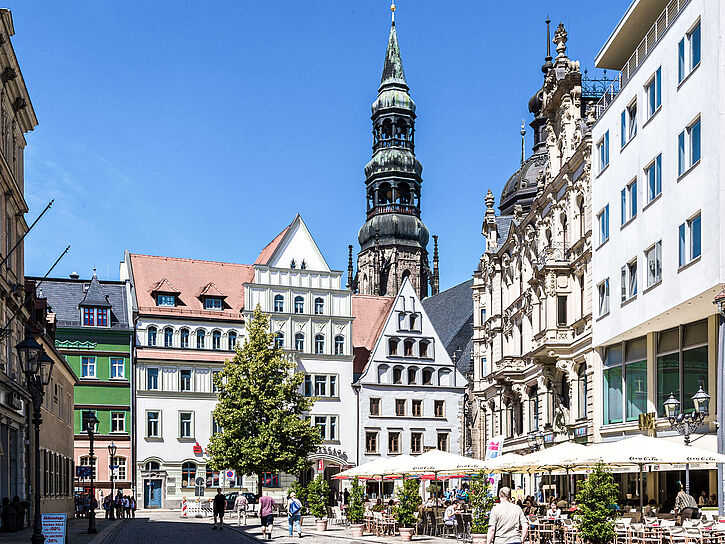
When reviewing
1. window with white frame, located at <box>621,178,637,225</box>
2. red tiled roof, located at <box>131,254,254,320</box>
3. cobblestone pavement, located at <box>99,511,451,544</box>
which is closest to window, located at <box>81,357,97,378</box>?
red tiled roof, located at <box>131,254,254,320</box>

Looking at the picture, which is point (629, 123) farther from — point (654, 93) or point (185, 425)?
point (185, 425)

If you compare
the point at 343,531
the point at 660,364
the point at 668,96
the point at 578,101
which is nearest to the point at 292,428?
the point at 343,531

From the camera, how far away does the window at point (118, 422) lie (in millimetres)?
67062

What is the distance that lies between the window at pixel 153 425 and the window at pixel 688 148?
45.0 metres

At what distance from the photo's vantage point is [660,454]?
84.9 feet

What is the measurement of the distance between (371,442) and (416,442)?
3.63 meters

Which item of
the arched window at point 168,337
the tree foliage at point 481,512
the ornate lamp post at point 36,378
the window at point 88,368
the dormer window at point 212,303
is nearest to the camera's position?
the ornate lamp post at point 36,378

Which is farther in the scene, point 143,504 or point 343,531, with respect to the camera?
point 143,504

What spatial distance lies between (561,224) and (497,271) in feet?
52.4

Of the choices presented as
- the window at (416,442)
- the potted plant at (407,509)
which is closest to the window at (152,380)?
the window at (416,442)

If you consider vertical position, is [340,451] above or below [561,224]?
below

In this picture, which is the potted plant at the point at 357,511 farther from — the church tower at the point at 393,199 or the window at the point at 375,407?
the church tower at the point at 393,199

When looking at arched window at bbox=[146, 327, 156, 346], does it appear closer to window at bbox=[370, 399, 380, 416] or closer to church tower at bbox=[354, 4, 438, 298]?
window at bbox=[370, 399, 380, 416]

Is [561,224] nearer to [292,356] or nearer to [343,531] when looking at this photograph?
[343,531]
